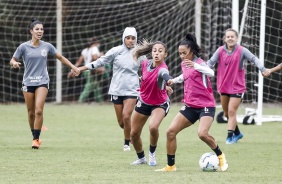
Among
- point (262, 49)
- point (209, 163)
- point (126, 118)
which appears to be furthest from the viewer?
point (262, 49)

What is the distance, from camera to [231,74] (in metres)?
14.6

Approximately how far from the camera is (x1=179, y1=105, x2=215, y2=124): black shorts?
34.5ft

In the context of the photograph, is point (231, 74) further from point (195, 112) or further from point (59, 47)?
point (59, 47)

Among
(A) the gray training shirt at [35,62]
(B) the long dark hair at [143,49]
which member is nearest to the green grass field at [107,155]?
(A) the gray training shirt at [35,62]

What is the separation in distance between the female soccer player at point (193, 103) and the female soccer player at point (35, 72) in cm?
332

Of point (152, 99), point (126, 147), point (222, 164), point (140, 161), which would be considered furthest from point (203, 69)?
point (126, 147)

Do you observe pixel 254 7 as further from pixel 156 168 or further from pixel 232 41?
pixel 156 168

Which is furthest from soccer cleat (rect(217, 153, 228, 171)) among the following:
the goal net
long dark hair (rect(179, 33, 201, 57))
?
the goal net

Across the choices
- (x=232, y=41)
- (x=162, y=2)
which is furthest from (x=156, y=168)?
(x=162, y=2)

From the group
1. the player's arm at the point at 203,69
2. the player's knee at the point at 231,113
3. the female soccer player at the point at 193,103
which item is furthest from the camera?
the player's knee at the point at 231,113

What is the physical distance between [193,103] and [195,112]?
133 mm

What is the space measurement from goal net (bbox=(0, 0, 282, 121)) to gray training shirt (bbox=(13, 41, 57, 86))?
8708 mm

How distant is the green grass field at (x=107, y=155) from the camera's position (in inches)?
385

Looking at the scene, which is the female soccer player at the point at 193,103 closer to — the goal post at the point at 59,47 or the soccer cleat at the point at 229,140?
the soccer cleat at the point at 229,140
